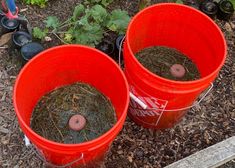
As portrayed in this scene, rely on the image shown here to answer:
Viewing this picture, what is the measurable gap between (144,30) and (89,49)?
0.44 m

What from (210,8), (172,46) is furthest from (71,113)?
(210,8)

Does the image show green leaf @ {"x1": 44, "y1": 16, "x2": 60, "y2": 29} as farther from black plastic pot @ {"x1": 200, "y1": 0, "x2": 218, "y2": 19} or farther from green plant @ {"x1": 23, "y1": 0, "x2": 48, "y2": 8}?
black plastic pot @ {"x1": 200, "y1": 0, "x2": 218, "y2": 19}

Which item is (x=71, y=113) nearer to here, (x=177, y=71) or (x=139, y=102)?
(x=139, y=102)

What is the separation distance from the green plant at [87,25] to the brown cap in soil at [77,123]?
58cm

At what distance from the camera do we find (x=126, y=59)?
1.91 metres

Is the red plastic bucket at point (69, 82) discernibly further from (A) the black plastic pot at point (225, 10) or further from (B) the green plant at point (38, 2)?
(A) the black plastic pot at point (225, 10)

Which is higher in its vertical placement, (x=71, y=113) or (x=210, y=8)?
(x=210, y=8)

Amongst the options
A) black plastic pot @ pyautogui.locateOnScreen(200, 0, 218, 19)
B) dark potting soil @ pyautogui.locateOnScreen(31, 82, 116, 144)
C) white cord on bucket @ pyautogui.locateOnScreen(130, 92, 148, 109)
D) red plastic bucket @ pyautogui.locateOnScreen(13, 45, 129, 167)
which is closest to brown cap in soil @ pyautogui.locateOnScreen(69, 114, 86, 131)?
dark potting soil @ pyautogui.locateOnScreen(31, 82, 116, 144)

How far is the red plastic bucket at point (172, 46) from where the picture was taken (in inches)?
71.4

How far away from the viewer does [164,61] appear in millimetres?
2262

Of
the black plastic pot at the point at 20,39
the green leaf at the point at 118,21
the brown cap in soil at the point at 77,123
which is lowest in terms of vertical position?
the brown cap in soil at the point at 77,123

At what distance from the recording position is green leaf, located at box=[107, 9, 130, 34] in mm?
2426

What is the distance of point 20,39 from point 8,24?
6.0 inches

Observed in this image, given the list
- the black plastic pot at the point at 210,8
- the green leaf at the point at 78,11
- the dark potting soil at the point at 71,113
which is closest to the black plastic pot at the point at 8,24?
the green leaf at the point at 78,11
